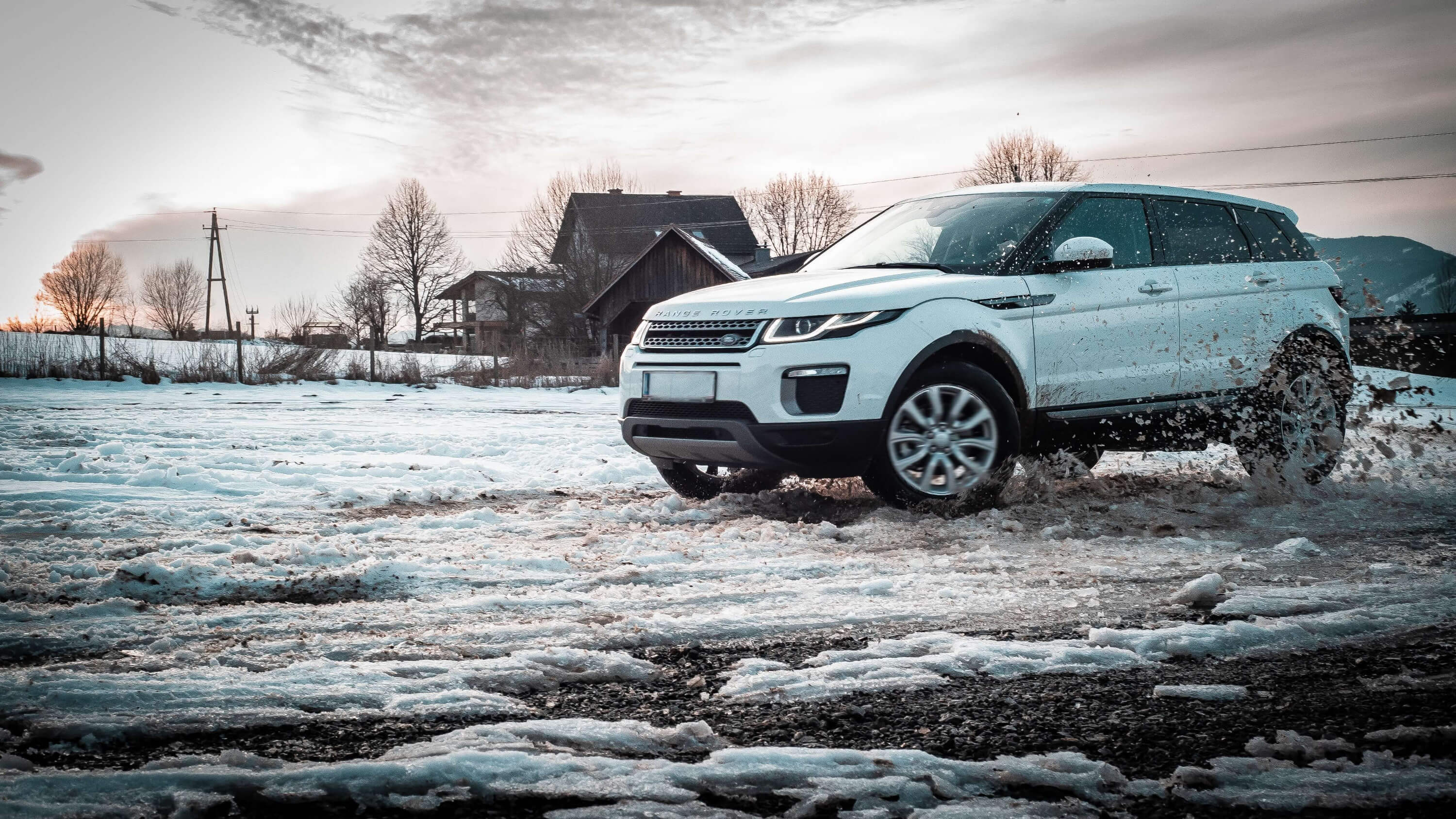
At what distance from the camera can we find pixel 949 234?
6.30 metres

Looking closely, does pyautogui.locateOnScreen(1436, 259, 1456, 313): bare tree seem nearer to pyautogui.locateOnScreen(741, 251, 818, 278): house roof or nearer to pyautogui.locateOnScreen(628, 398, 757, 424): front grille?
pyautogui.locateOnScreen(741, 251, 818, 278): house roof

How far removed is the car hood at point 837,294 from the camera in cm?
525

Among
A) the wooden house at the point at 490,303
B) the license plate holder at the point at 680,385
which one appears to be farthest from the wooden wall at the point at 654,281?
the license plate holder at the point at 680,385

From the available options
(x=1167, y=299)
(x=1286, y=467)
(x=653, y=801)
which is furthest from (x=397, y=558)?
(x=1286, y=467)

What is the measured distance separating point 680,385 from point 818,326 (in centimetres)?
84

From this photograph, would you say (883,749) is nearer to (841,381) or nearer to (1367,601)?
(1367,601)

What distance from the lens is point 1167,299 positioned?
6.22 m

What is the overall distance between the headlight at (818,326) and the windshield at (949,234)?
1.00 m

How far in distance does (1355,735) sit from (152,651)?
10.4 feet

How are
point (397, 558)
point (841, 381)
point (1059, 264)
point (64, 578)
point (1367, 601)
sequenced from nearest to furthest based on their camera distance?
point (1367, 601)
point (64, 578)
point (397, 558)
point (841, 381)
point (1059, 264)

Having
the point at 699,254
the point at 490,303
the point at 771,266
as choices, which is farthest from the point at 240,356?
the point at 490,303

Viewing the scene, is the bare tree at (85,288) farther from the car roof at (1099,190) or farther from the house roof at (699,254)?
the car roof at (1099,190)

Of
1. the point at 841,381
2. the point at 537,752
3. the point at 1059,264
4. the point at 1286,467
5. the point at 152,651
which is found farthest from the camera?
the point at 1286,467

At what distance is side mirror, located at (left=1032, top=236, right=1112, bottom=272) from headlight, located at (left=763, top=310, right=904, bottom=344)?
1296 mm
